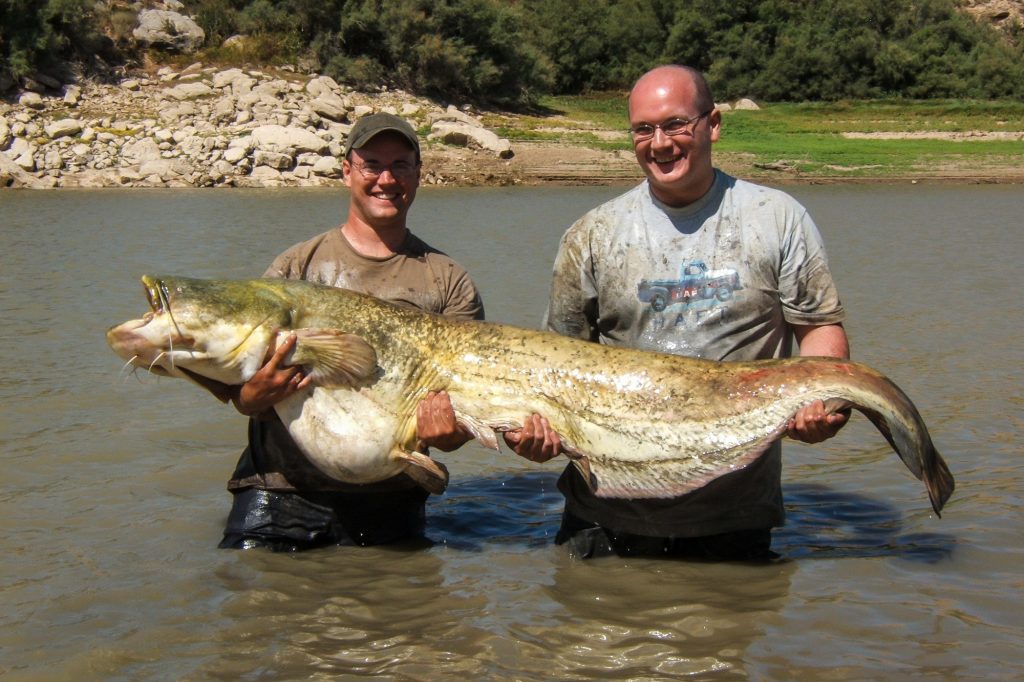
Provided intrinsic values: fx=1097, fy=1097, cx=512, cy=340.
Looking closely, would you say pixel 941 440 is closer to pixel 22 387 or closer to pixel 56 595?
pixel 56 595

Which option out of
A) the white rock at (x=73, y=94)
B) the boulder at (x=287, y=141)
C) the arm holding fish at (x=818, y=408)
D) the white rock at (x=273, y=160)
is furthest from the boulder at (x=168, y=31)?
the arm holding fish at (x=818, y=408)

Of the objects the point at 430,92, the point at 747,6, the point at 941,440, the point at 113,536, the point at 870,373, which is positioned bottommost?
the point at 113,536

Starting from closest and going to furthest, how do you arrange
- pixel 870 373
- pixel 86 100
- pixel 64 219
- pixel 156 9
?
pixel 870 373 → pixel 64 219 → pixel 86 100 → pixel 156 9

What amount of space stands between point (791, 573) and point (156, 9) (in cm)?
3302

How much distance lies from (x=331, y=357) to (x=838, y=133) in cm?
3222

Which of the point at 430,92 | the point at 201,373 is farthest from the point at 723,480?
the point at 430,92

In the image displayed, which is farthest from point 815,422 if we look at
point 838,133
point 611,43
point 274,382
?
point 611,43

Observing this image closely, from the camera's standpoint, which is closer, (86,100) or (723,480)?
(723,480)

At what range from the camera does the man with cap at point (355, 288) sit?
4082mm

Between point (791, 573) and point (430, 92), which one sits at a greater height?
point (430, 92)

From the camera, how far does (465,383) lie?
3.80m

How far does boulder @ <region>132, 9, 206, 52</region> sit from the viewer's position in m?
30.9

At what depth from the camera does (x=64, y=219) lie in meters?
16.8

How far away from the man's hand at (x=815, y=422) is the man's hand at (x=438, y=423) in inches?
42.9
